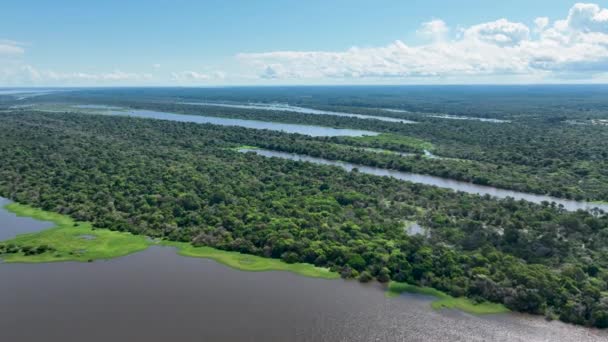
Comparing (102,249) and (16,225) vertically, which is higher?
(16,225)

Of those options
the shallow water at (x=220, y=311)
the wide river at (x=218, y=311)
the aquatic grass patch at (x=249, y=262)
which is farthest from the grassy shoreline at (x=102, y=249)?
the shallow water at (x=220, y=311)

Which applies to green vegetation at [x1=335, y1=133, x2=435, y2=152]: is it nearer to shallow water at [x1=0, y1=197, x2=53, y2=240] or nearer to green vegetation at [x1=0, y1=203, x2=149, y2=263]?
green vegetation at [x1=0, y1=203, x2=149, y2=263]

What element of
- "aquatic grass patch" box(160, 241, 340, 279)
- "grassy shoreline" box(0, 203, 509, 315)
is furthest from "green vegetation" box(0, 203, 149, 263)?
"aquatic grass patch" box(160, 241, 340, 279)

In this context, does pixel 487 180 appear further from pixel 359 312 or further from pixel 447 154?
pixel 359 312

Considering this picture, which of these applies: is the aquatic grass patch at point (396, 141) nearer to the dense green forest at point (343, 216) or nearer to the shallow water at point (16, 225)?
the dense green forest at point (343, 216)

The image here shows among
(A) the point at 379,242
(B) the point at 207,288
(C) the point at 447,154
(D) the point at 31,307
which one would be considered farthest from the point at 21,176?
(C) the point at 447,154

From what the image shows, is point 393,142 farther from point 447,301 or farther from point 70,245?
point 70,245

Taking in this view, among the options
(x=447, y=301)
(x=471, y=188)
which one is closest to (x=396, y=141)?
(x=471, y=188)
